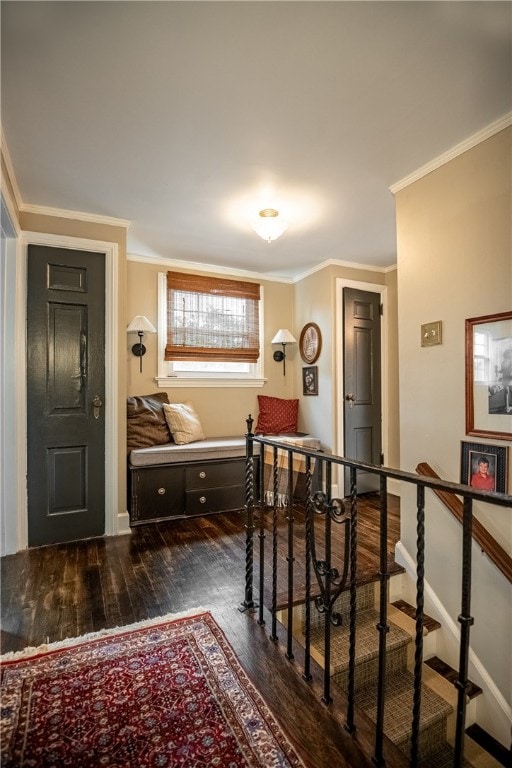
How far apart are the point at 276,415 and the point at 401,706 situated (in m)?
2.83

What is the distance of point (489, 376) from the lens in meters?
2.08

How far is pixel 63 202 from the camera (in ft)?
9.20

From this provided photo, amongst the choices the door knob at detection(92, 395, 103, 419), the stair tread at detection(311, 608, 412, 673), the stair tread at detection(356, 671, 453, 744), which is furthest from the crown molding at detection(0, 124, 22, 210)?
the stair tread at detection(356, 671, 453, 744)

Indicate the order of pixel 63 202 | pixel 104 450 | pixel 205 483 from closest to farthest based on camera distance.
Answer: pixel 63 202 < pixel 104 450 < pixel 205 483

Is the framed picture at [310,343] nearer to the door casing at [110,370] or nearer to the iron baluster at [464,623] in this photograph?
the door casing at [110,370]

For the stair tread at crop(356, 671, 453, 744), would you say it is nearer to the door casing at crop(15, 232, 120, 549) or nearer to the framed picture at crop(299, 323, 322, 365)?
the door casing at crop(15, 232, 120, 549)

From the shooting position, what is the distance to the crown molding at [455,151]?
6.54ft

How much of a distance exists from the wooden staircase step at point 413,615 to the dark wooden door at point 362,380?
5.42ft

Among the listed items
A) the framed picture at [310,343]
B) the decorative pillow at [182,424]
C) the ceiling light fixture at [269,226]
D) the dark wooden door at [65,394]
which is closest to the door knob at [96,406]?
the dark wooden door at [65,394]

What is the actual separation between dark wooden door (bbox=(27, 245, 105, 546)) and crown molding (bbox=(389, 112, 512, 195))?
7.61 ft

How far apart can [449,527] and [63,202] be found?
3415 millimetres

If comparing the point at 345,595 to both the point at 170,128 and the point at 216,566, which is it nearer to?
the point at 216,566

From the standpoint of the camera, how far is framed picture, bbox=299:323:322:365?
4262mm

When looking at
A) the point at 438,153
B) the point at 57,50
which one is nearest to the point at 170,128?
the point at 57,50
